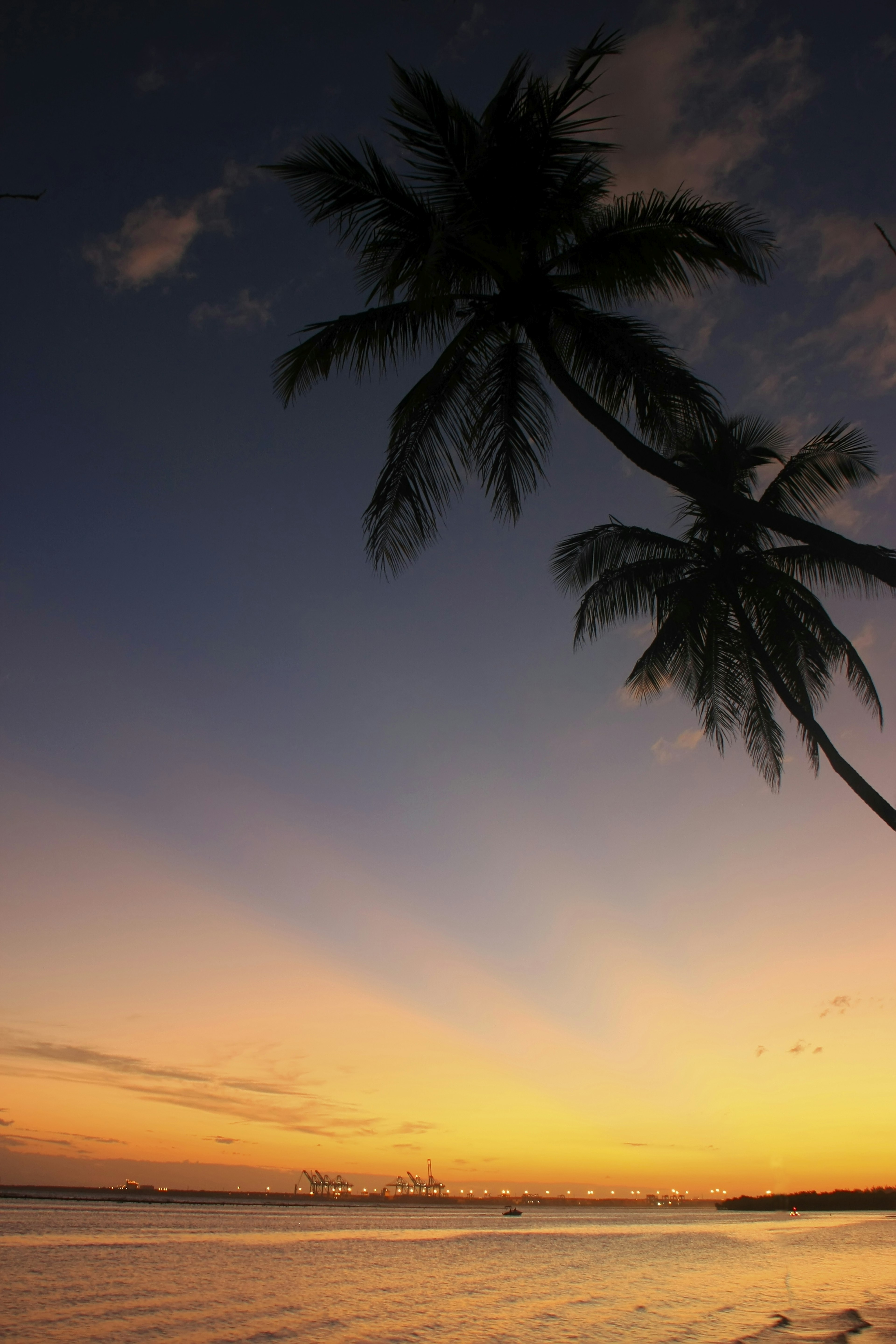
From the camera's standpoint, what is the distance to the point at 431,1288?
22297 millimetres

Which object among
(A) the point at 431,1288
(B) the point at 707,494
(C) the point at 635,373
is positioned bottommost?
(A) the point at 431,1288

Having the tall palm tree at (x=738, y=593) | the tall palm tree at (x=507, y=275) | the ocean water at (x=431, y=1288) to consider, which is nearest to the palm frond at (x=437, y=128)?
the tall palm tree at (x=507, y=275)

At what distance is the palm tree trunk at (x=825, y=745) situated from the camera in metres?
10.6

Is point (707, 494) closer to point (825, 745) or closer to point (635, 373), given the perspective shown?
point (635, 373)

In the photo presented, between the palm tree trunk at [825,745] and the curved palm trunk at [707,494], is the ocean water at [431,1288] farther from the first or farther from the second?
the curved palm trunk at [707,494]

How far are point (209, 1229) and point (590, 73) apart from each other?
207 ft

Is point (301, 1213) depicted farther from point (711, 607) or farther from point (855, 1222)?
point (711, 607)

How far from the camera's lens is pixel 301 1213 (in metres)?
102

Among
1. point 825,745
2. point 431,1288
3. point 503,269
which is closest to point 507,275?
point 503,269

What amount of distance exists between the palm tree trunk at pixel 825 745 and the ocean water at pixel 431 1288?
8820mm

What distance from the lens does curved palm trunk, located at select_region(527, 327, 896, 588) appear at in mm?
6730

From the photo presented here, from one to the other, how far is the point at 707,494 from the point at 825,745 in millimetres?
5855

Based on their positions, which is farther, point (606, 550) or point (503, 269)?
point (606, 550)

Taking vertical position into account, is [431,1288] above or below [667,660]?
below
